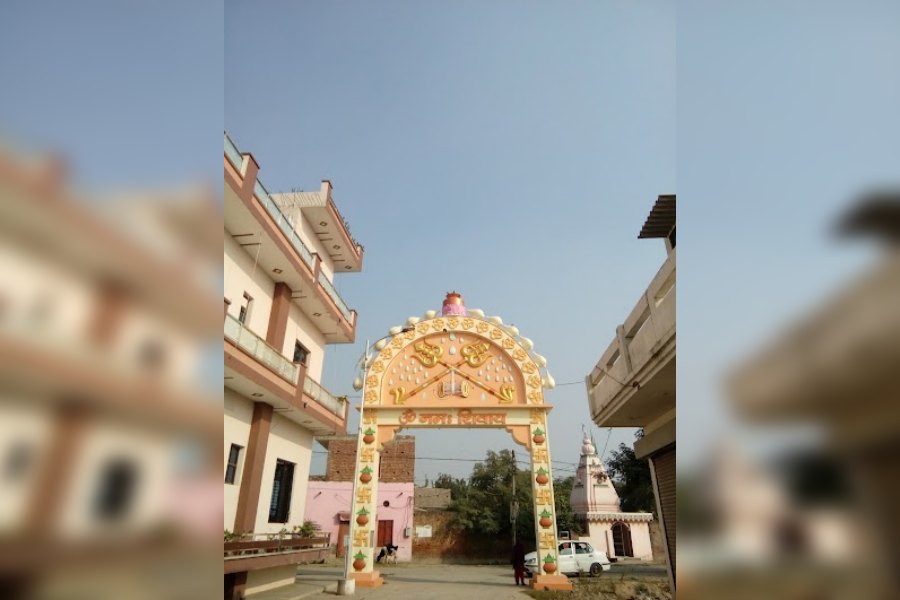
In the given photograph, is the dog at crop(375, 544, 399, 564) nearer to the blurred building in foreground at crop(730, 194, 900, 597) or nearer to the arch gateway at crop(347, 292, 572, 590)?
the arch gateway at crop(347, 292, 572, 590)

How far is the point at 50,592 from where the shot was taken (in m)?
0.38

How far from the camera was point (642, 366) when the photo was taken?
488cm

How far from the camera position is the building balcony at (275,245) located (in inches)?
304

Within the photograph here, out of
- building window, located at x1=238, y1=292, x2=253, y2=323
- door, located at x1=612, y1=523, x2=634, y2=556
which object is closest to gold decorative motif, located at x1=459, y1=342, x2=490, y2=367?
building window, located at x1=238, y1=292, x2=253, y2=323

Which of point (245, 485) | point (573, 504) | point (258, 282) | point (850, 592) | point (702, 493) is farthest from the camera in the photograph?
point (573, 504)

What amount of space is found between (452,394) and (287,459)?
3.66 m

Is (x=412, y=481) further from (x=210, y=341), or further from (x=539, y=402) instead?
(x=210, y=341)

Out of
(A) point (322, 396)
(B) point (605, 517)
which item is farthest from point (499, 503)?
(A) point (322, 396)

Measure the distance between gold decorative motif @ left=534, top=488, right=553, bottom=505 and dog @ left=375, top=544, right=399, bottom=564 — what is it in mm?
11338

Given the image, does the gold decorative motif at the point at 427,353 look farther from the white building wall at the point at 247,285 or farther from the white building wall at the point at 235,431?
the white building wall at the point at 235,431

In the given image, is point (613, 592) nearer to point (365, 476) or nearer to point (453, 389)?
point (453, 389)

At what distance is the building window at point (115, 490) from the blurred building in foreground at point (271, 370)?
6862 millimetres

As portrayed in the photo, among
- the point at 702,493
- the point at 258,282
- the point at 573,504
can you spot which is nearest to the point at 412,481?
the point at 573,504

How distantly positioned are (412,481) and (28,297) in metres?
23.1
